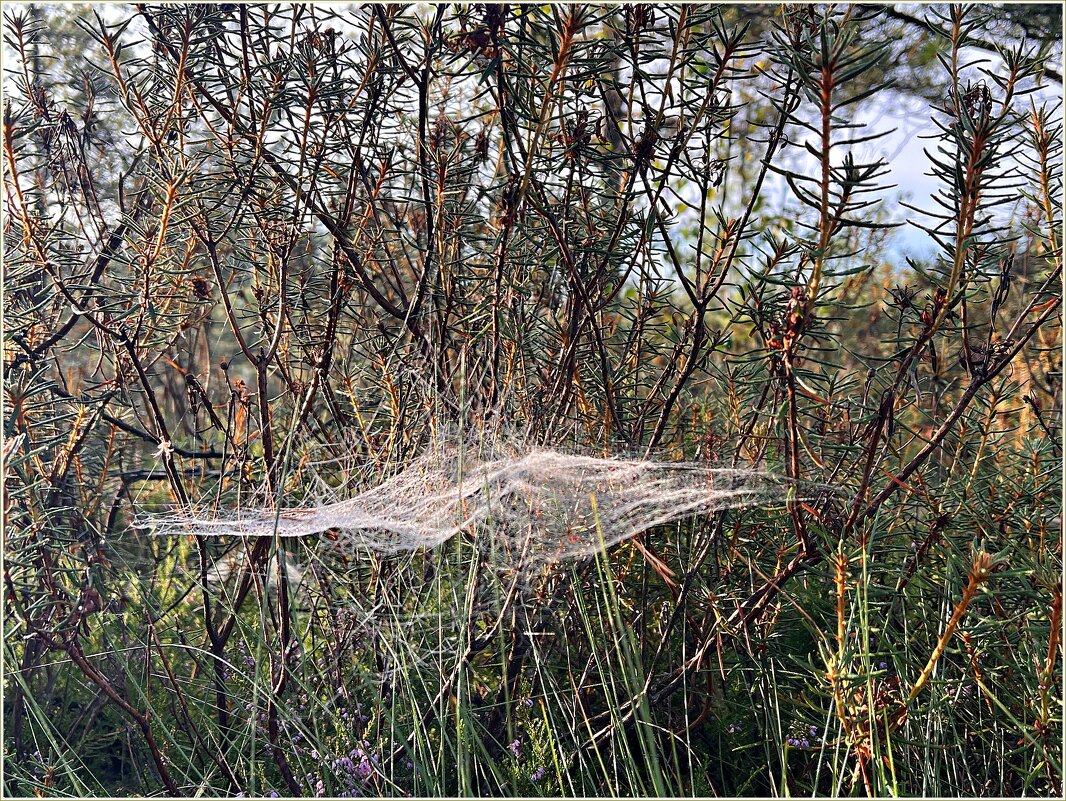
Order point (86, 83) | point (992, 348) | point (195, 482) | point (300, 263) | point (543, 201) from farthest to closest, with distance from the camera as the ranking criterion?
point (300, 263), point (195, 482), point (86, 83), point (543, 201), point (992, 348)

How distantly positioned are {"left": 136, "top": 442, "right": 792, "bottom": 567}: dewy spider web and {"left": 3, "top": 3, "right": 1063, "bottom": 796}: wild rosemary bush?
0.24ft

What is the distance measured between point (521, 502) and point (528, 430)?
0.18 metres

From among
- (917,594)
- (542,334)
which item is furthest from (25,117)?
(917,594)

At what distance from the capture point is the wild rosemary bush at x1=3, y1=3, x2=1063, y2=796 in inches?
64.2

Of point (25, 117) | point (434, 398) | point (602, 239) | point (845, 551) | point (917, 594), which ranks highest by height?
point (25, 117)

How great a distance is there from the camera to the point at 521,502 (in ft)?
6.39

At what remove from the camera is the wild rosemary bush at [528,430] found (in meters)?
1.63

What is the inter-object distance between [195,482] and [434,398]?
1.08 m

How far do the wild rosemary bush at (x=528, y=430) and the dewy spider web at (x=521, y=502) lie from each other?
0.07 m

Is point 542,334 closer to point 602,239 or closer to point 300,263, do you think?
point 602,239

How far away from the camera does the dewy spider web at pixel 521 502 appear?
1794 mm

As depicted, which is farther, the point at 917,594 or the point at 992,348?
the point at 917,594

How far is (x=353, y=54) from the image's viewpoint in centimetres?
190

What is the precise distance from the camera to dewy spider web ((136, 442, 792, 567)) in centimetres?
179
